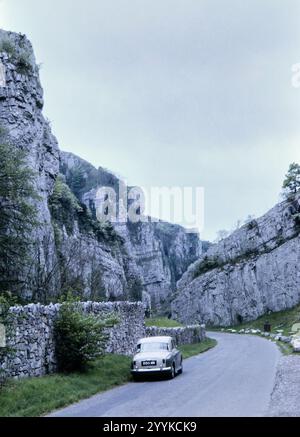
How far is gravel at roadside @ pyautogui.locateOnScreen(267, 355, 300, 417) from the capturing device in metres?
11.2

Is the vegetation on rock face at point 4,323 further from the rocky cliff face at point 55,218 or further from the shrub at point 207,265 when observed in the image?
the shrub at point 207,265

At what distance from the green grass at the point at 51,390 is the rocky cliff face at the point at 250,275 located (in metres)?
54.8

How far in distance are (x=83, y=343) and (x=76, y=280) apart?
18.5 meters

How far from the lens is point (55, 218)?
220 ft

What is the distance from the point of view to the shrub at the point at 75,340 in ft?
60.4

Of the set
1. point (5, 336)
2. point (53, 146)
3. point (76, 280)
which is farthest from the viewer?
point (53, 146)

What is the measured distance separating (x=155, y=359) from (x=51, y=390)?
632 cm

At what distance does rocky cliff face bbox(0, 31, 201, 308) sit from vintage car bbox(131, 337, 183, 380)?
1161 centimetres

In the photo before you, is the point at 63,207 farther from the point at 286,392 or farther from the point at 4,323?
the point at 286,392

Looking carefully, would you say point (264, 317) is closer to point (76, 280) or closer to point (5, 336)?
point (76, 280)

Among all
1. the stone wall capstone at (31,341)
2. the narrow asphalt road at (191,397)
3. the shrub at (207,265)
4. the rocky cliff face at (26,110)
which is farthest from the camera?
the shrub at (207,265)

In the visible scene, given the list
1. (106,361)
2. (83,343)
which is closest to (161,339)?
(106,361)

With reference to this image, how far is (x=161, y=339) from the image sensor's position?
22141mm

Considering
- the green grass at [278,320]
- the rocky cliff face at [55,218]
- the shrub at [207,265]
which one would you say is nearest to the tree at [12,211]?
the rocky cliff face at [55,218]
